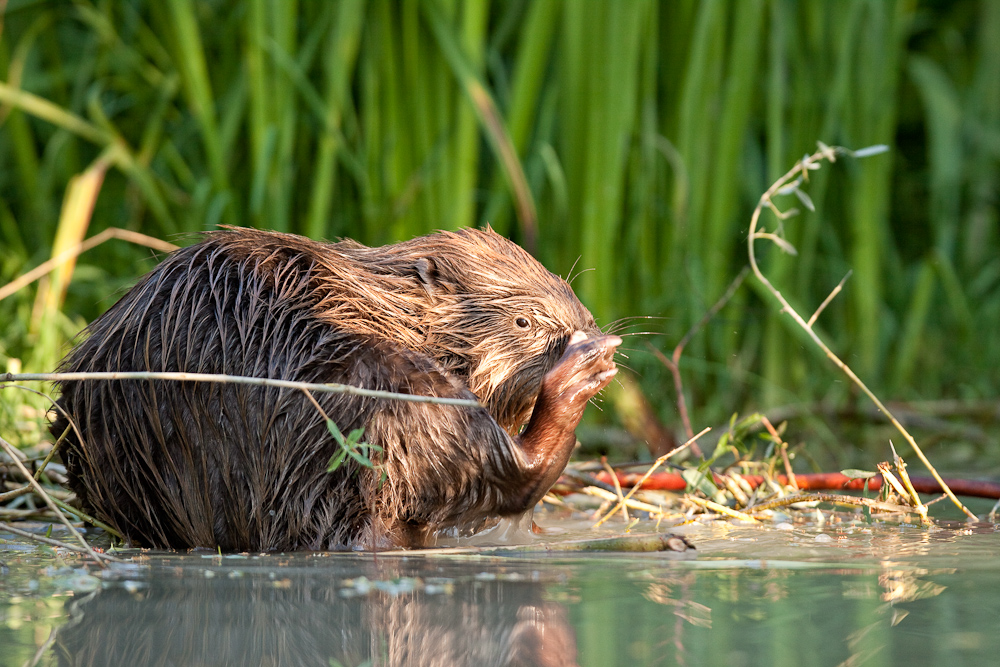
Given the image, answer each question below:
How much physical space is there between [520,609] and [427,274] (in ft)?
3.95

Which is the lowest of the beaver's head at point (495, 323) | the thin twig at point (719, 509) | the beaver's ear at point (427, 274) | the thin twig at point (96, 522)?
the thin twig at point (719, 509)

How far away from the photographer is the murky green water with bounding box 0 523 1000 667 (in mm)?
1046

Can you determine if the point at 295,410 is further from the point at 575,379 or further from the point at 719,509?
the point at 719,509

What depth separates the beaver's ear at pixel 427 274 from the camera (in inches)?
90.9

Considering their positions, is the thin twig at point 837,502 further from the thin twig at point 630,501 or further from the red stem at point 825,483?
the thin twig at point 630,501

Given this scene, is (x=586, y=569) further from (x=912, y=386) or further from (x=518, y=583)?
(x=912, y=386)

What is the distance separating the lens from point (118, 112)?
16.1ft

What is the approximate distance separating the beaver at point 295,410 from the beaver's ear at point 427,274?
0.02m

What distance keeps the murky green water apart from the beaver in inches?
10.2

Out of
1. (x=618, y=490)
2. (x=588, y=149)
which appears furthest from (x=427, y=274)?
(x=588, y=149)

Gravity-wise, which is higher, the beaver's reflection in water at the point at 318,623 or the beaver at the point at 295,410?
the beaver at the point at 295,410

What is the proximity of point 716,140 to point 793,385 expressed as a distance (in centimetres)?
105

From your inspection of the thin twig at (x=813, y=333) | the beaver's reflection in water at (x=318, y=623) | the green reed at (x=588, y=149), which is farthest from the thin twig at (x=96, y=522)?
the thin twig at (x=813, y=333)

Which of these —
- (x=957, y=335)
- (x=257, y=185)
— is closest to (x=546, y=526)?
(x=257, y=185)
